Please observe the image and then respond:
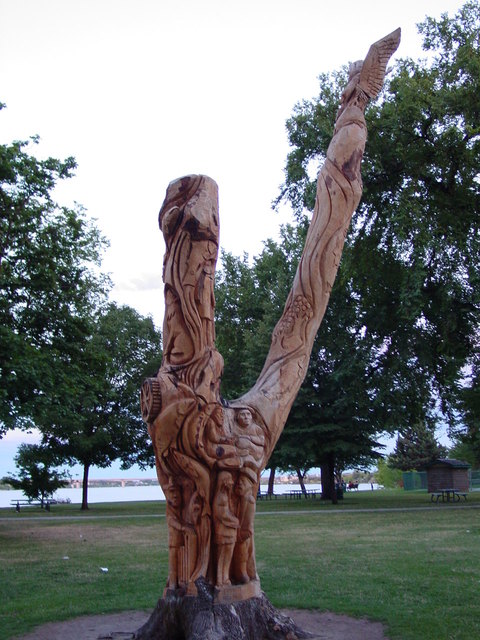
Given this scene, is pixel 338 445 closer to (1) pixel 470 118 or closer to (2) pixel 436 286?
(2) pixel 436 286

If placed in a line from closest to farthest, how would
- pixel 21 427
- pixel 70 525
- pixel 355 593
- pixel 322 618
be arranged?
pixel 322 618
pixel 355 593
pixel 21 427
pixel 70 525

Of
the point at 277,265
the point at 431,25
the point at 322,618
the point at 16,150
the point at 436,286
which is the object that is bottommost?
the point at 322,618

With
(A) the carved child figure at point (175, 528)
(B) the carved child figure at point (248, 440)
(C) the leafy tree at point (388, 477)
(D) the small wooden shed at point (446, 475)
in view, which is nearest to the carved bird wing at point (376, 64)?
(B) the carved child figure at point (248, 440)

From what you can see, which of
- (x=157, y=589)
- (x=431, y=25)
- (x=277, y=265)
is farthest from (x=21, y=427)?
(x=277, y=265)

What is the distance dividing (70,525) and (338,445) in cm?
1152

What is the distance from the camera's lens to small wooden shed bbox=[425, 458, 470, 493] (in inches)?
1454

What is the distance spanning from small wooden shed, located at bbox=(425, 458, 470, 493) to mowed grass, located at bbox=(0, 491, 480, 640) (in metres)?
18.0

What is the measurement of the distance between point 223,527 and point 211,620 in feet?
2.57

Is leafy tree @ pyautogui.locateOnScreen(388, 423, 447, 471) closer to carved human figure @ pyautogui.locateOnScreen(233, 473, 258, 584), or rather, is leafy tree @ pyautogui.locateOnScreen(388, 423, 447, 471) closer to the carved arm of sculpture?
the carved arm of sculpture

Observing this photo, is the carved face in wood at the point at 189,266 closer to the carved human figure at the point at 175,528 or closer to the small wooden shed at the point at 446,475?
the carved human figure at the point at 175,528

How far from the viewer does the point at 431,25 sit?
24000 mm

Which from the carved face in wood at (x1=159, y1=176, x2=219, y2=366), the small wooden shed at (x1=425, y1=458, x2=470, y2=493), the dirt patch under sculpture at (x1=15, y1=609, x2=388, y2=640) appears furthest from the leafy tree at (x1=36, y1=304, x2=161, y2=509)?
the carved face in wood at (x1=159, y1=176, x2=219, y2=366)

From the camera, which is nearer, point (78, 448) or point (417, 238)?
point (417, 238)

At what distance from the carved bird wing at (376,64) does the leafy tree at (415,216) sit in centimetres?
1370
